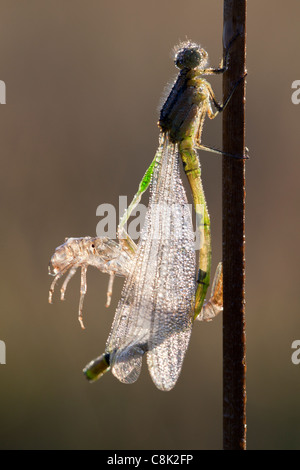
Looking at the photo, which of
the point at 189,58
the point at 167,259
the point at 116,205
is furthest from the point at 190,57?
the point at 116,205

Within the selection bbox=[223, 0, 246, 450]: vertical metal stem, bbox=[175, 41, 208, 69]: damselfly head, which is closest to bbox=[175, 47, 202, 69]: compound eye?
bbox=[175, 41, 208, 69]: damselfly head

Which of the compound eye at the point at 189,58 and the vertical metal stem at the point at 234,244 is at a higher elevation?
the compound eye at the point at 189,58

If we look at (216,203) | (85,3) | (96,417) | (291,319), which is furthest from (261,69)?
(96,417)

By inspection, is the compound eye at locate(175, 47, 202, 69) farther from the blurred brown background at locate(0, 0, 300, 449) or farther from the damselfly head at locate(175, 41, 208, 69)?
the blurred brown background at locate(0, 0, 300, 449)

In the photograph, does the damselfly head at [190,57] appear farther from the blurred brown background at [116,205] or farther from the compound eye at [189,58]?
the blurred brown background at [116,205]

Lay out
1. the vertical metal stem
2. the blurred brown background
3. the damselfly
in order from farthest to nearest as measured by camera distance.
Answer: the blurred brown background → the damselfly → the vertical metal stem

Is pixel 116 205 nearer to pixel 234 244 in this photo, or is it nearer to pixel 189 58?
pixel 189 58

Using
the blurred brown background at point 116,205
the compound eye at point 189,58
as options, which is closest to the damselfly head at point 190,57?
the compound eye at point 189,58
